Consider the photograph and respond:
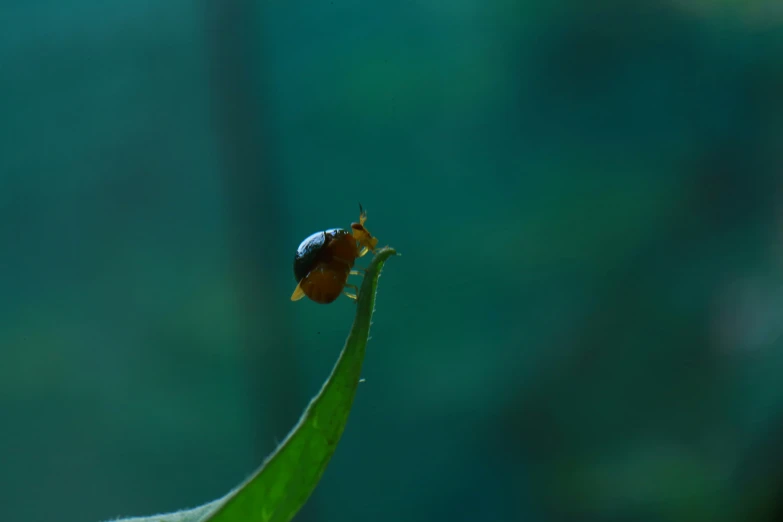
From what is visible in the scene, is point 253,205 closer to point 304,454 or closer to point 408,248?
point 408,248

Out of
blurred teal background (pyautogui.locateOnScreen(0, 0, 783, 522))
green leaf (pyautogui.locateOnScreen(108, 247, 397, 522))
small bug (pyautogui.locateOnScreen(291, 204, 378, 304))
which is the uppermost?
blurred teal background (pyautogui.locateOnScreen(0, 0, 783, 522))

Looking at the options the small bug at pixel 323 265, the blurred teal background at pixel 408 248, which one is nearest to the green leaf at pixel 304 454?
the small bug at pixel 323 265

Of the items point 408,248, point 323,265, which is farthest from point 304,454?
point 408,248

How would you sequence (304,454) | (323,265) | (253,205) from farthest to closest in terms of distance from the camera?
(253,205) → (323,265) → (304,454)

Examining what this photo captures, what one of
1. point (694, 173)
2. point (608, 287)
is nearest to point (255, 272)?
point (608, 287)

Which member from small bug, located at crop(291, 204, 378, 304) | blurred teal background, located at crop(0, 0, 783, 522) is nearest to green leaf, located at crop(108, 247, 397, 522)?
small bug, located at crop(291, 204, 378, 304)

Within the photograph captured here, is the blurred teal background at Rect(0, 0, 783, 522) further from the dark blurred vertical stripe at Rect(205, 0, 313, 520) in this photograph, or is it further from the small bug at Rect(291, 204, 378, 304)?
the small bug at Rect(291, 204, 378, 304)

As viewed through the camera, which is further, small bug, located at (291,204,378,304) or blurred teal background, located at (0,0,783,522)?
blurred teal background, located at (0,0,783,522)

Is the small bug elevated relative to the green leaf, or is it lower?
elevated
